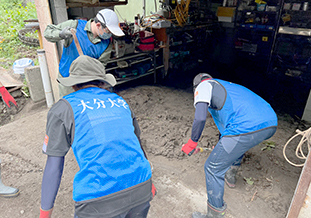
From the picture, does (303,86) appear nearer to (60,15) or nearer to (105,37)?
(105,37)

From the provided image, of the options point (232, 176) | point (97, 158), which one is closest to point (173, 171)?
point (232, 176)

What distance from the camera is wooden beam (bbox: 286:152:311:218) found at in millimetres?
2139

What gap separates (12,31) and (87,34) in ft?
26.6

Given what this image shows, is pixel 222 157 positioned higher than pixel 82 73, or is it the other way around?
pixel 82 73

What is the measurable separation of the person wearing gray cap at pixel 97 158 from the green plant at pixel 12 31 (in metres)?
7.09

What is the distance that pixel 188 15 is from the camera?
756cm

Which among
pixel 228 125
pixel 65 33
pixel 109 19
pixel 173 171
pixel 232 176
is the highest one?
pixel 109 19

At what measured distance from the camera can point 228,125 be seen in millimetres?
2643

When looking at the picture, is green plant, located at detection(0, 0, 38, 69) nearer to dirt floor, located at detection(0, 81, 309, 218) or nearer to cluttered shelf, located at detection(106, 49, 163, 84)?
dirt floor, located at detection(0, 81, 309, 218)

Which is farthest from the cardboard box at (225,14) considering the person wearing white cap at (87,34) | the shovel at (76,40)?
the shovel at (76,40)

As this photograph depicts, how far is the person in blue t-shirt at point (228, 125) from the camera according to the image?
2527 millimetres

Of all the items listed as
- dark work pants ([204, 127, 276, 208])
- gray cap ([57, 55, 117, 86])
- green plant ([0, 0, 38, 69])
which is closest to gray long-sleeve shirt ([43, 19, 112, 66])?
gray cap ([57, 55, 117, 86])

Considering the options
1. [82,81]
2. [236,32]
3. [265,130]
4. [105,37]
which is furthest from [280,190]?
[236,32]

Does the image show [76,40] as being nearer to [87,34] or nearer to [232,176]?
[87,34]
